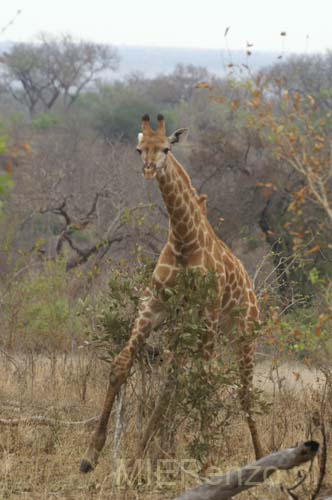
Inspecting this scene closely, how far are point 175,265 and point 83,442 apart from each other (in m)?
1.56

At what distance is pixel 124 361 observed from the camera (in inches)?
252

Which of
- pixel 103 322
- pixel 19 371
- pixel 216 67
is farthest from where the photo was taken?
pixel 216 67

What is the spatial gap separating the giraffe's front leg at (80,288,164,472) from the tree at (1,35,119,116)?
41654mm

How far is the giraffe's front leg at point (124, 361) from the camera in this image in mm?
6406

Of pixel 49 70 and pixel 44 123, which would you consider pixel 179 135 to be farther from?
pixel 49 70

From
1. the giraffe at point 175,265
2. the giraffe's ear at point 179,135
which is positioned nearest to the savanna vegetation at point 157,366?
the giraffe at point 175,265

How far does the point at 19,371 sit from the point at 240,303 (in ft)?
8.75

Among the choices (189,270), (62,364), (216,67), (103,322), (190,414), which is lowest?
(62,364)

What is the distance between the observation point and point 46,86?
5044 cm

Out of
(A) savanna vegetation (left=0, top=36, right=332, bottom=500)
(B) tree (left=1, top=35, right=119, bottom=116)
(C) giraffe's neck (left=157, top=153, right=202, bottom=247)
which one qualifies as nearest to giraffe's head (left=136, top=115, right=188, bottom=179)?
(C) giraffe's neck (left=157, top=153, right=202, bottom=247)

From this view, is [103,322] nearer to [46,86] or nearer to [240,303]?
[240,303]

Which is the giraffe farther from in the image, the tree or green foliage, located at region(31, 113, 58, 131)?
the tree

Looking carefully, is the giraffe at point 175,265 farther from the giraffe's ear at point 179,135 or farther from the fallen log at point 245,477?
the fallen log at point 245,477

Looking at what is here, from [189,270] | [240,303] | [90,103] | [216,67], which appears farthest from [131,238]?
[216,67]
